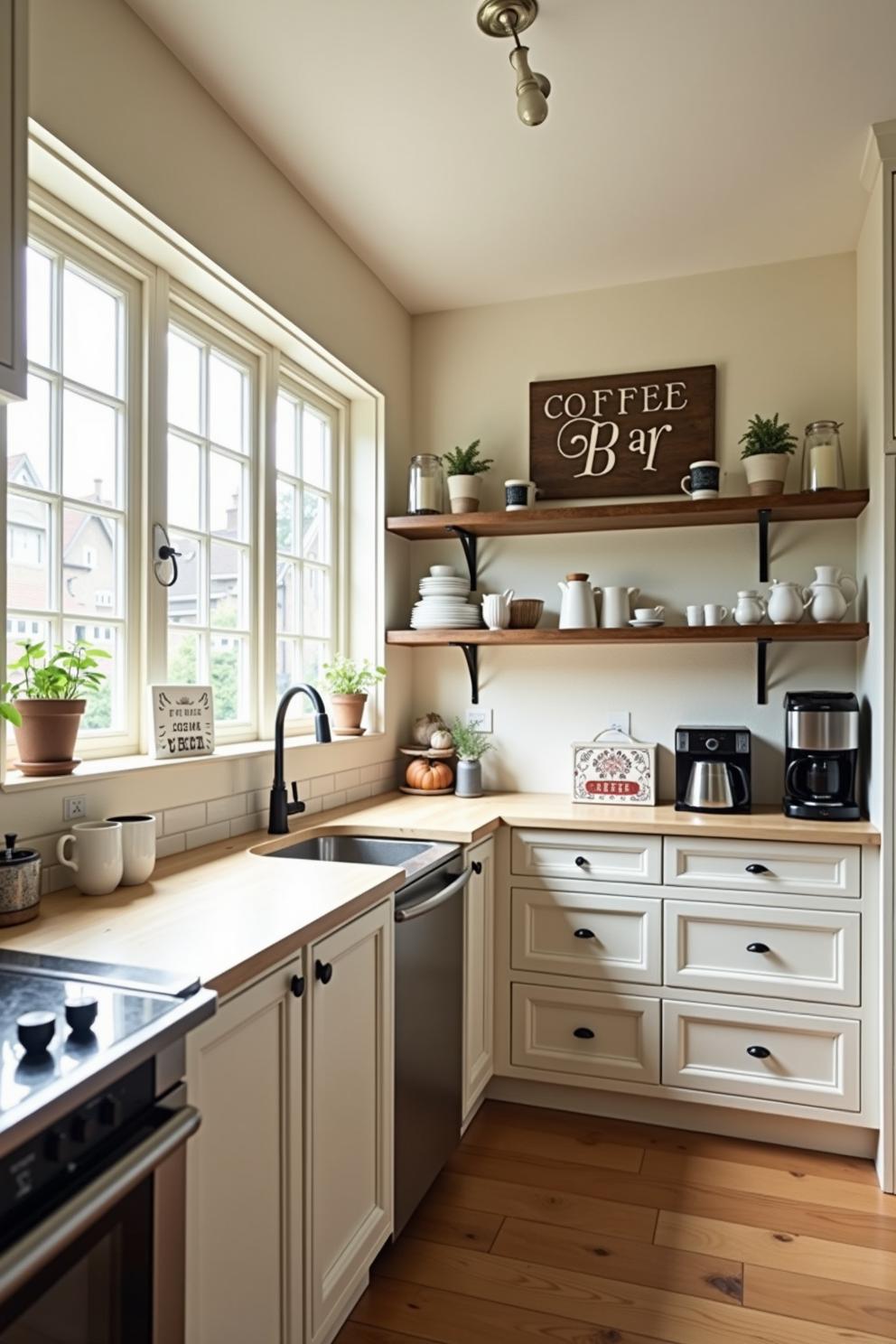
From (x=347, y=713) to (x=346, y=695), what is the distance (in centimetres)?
6

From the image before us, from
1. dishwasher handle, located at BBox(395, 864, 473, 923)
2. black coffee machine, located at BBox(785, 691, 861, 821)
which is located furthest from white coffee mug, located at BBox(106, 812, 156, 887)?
black coffee machine, located at BBox(785, 691, 861, 821)

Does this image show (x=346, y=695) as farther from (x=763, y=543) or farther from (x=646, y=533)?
(x=763, y=543)

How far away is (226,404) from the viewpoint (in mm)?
2545

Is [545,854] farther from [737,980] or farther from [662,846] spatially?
[737,980]

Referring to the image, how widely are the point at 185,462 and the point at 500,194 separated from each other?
1253 mm

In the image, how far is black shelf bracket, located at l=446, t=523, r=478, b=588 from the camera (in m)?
A: 3.30

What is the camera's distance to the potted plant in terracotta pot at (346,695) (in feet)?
9.85

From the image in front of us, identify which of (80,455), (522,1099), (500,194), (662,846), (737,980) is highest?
(500,194)

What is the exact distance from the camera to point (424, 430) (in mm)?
3557

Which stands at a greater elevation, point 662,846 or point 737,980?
point 662,846

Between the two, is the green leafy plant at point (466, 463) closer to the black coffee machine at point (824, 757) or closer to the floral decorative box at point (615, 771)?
the floral decorative box at point (615, 771)

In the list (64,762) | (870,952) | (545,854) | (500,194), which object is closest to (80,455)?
(64,762)

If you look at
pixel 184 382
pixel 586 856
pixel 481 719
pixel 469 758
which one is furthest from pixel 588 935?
pixel 184 382

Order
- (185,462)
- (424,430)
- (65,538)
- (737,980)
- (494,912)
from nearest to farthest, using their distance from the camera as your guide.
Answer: (65,538), (185,462), (737,980), (494,912), (424,430)
